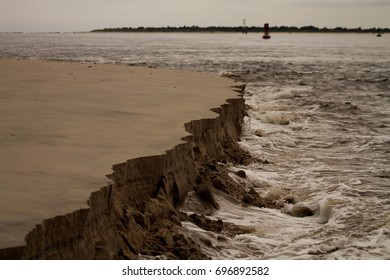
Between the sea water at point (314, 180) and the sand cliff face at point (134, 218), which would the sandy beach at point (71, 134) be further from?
the sea water at point (314, 180)

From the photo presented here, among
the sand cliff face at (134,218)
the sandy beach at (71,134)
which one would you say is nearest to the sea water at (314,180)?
the sand cliff face at (134,218)

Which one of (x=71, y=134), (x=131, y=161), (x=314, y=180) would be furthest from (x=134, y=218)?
(x=314, y=180)

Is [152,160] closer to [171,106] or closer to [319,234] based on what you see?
[319,234]

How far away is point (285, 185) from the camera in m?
7.79

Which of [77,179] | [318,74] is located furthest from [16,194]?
[318,74]

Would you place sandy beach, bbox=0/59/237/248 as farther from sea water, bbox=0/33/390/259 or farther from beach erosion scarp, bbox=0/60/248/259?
sea water, bbox=0/33/390/259

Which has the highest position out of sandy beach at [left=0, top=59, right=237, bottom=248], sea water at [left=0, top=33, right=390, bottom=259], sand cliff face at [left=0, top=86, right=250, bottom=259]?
sandy beach at [left=0, top=59, right=237, bottom=248]

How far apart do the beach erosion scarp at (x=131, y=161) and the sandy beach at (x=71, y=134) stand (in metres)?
0.02

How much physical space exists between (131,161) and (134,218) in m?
0.52

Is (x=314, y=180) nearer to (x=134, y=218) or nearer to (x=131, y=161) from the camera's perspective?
(x=131, y=161)

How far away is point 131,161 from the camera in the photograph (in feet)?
17.1

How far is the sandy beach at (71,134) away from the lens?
4148mm

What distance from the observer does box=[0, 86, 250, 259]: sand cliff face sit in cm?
382

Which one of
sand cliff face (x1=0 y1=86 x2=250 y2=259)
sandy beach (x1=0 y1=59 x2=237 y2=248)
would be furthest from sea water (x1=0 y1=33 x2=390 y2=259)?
sandy beach (x1=0 y1=59 x2=237 y2=248)
